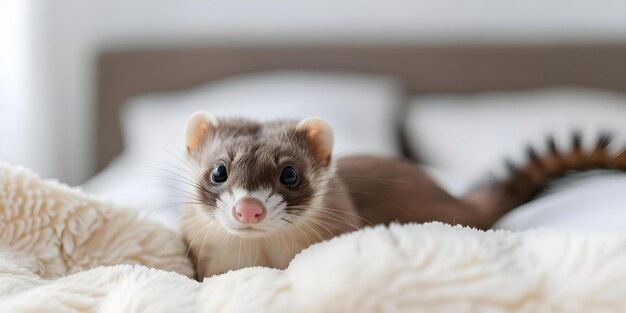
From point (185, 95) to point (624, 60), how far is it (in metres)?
1.68

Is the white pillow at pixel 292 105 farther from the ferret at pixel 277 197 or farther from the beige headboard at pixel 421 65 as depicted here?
the ferret at pixel 277 197

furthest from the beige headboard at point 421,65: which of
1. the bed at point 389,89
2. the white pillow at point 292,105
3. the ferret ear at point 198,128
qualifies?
the ferret ear at point 198,128

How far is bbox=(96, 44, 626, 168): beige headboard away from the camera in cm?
241

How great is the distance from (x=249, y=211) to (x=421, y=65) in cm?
179

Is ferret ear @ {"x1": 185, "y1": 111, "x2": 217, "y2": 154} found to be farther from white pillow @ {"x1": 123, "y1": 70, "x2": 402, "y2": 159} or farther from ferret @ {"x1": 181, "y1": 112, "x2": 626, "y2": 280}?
white pillow @ {"x1": 123, "y1": 70, "x2": 402, "y2": 159}

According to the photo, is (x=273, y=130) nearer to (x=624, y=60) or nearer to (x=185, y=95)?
(x=185, y=95)

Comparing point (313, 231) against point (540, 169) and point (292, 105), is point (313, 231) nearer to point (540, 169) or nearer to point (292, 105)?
point (540, 169)

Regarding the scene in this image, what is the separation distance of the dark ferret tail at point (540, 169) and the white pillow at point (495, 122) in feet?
2.00

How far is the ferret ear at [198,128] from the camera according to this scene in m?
0.94

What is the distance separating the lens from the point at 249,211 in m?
0.76

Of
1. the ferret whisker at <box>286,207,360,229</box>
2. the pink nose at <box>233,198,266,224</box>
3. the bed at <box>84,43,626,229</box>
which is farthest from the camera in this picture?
the bed at <box>84,43,626,229</box>

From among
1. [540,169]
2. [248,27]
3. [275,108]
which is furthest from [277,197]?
[248,27]

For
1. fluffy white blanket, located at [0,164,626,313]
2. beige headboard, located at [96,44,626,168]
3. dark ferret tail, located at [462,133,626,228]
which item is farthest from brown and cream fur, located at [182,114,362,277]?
beige headboard, located at [96,44,626,168]

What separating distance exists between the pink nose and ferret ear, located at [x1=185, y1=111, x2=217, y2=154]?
0.66ft
